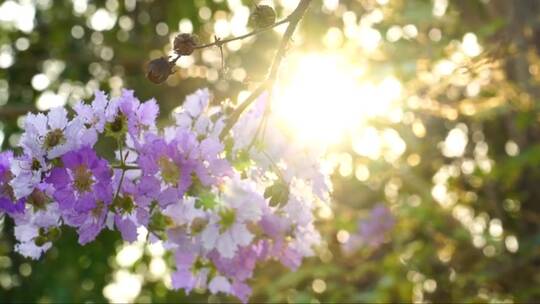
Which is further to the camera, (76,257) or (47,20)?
(47,20)

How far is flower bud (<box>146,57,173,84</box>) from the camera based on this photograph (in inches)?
39.5

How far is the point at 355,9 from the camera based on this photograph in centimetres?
250

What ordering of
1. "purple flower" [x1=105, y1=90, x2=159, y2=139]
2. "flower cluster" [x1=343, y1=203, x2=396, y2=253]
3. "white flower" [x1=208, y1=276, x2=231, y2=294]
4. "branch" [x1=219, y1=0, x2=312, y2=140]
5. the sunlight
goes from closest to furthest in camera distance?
"branch" [x1=219, y1=0, x2=312, y2=140] < "purple flower" [x1=105, y1=90, x2=159, y2=139] < "white flower" [x1=208, y1=276, x2=231, y2=294] < the sunlight < "flower cluster" [x1=343, y1=203, x2=396, y2=253]

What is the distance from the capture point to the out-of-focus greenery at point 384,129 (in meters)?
2.33

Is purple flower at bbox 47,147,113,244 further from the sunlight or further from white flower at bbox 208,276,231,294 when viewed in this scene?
the sunlight

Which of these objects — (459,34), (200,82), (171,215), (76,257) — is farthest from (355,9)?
(171,215)

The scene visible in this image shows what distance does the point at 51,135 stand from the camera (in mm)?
1063

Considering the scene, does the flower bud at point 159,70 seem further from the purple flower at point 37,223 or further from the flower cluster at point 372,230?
the flower cluster at point 372,230

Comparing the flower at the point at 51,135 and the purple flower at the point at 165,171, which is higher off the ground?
the flower at the point at 51,135

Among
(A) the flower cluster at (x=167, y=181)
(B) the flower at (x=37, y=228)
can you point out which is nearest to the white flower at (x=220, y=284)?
(A) the flower cluster at (x=167, y=181)

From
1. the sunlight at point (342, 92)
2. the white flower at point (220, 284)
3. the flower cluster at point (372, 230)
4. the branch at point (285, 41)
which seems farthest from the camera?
the flower cluster at point (372, 230)

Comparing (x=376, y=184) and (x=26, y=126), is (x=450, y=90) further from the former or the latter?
(x=26, y=126)

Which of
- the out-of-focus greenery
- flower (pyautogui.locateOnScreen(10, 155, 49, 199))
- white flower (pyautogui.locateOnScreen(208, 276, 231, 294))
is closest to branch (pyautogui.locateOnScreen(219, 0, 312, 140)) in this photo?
flower (pyautogui.locateOnScreen(10, 155, 49, 199))

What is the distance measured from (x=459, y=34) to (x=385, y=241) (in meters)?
0.74
